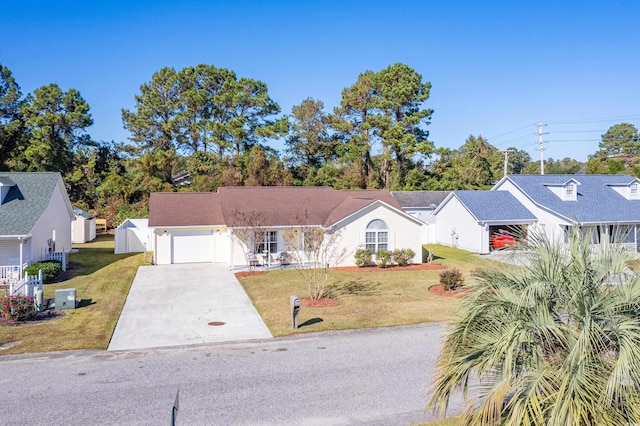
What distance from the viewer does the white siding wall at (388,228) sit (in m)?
25.3

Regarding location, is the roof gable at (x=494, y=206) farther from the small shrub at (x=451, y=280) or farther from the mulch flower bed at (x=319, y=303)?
the mulch flower bed at (x=319, y=303)

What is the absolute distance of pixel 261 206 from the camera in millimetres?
27297

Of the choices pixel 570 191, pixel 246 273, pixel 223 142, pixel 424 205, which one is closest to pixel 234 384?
pixel 246 273

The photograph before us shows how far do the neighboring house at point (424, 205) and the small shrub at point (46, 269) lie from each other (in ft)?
84.4

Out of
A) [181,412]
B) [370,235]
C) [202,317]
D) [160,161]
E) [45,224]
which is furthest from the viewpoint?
[160,161]

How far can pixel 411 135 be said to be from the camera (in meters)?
49.6

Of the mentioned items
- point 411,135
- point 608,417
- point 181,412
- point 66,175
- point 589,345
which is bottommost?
point 181,412

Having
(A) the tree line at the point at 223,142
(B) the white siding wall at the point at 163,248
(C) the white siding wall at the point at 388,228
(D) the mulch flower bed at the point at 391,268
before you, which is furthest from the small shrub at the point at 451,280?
(A) the tree line at the point at 223,142

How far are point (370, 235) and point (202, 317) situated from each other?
12443mm

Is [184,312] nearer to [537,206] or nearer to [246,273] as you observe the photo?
[246,273]

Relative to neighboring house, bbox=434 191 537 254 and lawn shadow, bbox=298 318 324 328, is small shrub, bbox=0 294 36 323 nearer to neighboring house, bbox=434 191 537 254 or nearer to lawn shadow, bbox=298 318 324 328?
lawn shadow, bbox=298 318 324 328

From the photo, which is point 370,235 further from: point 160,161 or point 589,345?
point 160,161

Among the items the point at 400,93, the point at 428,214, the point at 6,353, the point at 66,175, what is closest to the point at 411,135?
the point at 400,93

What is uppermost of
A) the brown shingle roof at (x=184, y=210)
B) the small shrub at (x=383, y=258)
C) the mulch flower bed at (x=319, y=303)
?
the brown shingle roof at (x=184, y=210)
